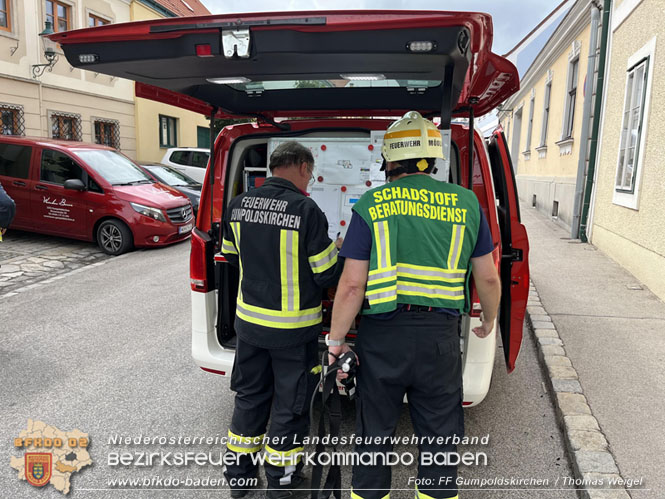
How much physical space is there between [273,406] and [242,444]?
25 cm

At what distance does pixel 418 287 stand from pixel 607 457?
5.23ft

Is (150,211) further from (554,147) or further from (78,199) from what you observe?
(554,147)

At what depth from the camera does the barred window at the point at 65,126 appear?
16.3 m

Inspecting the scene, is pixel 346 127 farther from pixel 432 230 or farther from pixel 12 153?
pixel 12 153

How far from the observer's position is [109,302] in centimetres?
618

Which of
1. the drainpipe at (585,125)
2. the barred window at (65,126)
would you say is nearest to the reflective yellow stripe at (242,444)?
the drainpipe at (585,125)

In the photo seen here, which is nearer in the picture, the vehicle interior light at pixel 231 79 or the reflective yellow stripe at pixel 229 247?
the vehicle interior light at pixel 231 79

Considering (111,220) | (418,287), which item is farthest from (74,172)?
(418,287)

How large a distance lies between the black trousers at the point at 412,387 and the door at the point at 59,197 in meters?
7.85

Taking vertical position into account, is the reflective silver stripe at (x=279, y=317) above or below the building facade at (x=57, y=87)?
below

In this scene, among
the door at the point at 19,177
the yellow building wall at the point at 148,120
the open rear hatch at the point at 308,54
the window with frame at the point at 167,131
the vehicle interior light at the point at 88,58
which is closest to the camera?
the open rear hatch at the point at 308,54

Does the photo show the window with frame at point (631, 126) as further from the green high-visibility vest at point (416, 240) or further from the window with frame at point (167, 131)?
the window with frame at point (167, 131)

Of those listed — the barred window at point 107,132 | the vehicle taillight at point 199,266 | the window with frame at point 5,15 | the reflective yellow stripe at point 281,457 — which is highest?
the window with frame at point 5,15

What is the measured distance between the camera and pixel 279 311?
2.64 meters
